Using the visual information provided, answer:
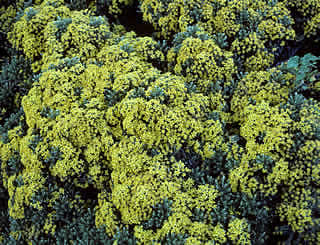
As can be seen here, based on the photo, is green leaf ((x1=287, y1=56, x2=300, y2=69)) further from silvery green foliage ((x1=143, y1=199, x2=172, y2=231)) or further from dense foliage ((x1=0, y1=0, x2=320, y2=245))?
silvery green foliage ((x1=143, y1=199, x2=172, y2=231))

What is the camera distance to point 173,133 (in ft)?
13.4

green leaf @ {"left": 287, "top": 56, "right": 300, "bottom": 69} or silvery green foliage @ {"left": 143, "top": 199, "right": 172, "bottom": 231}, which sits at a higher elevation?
green leaf @ {"left": 287, "top": 56, "right": 300, "bottom": 69}

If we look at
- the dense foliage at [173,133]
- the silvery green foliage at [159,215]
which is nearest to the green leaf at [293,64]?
the dense foliage at [173,133]

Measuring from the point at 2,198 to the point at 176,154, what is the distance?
362 cm

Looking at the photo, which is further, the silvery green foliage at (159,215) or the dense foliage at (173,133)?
the dense foliage at (173,133)

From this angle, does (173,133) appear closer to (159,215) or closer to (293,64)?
(159,215)

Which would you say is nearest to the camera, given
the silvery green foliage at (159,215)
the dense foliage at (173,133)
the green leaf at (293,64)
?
the silvery green foliage at (159,215)

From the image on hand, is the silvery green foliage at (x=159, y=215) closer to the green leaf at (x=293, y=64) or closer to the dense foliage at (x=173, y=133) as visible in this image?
the dense foliage at (x=173, y=133)

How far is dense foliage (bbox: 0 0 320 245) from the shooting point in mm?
3740

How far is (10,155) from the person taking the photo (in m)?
4.93

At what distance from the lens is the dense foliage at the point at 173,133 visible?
3.74 m

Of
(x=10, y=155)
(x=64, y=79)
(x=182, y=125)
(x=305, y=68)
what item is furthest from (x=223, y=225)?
(x=10, y=155)

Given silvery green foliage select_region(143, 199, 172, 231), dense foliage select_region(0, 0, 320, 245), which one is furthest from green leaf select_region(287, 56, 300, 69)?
silvery green foliage select_region(143, 199, 172, 231)

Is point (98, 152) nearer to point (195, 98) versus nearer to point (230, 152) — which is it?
point (195, 98)
